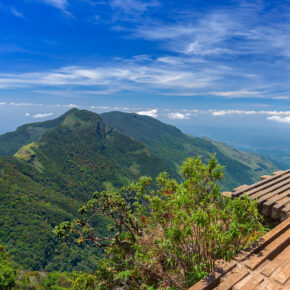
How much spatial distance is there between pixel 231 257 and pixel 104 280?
3.74 metres

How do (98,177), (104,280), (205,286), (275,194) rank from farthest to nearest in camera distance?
(98,177) < (275,194) < (104,280) < (205,286)

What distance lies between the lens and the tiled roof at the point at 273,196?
5.44 meters

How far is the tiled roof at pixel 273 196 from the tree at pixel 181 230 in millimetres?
1223

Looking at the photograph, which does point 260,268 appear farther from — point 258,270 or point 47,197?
point 47,197

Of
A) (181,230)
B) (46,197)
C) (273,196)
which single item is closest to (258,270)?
(181,230)

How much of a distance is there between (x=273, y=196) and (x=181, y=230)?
4.03m

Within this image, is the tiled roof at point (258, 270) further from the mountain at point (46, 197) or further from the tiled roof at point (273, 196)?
the mountain at point (46, 197)

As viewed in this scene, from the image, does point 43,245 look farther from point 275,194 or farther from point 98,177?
point 275,194

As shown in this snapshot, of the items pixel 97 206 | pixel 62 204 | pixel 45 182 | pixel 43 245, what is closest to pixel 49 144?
pixel 45 182

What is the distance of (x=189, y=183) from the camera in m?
4.92

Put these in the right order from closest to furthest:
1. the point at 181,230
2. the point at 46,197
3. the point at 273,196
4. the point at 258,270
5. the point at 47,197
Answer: the point at 258,270 < the point at 181,230 < the point at 273,196 < the point at 46,197 < the point at 47,197

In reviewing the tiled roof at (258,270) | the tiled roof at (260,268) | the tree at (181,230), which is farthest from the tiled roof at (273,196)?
the tiled roof at (258,270)

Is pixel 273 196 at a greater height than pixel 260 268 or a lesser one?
greater

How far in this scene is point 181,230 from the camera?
11.8ft
